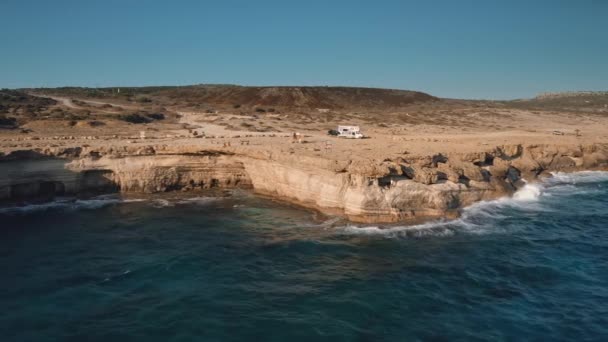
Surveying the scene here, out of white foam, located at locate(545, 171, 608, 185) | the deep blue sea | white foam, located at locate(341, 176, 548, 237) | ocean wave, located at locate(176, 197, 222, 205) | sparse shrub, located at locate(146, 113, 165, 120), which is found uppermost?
sparse shrub, located at locate(146, 113, 165, 120)

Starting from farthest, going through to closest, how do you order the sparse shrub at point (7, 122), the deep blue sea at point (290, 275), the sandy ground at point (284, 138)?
the sparse shrub at point (7, 122) → the sandy ground at point (284, 138) → the deep blue sea at point (290, 275)

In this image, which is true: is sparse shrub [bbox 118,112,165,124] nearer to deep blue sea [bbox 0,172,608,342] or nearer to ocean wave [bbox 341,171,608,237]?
deep blue sea [bbox 0,172,608,342]

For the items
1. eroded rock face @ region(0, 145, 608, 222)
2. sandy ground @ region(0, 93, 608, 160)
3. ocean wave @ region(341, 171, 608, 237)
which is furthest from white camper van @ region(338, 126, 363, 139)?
ocean wave @ region(341, 171, 608, 237)

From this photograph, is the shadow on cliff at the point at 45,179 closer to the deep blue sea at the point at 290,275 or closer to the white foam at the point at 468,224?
the deep blue sea at the point at 290,275

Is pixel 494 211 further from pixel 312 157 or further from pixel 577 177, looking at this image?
pixel 577 177

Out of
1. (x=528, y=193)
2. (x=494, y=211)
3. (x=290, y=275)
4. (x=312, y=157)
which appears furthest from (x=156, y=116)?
(x=528, y=193)

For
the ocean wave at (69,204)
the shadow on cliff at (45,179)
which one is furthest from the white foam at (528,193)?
the shadow on cliff at (45,179)

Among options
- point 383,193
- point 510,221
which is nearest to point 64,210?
point 383,193
